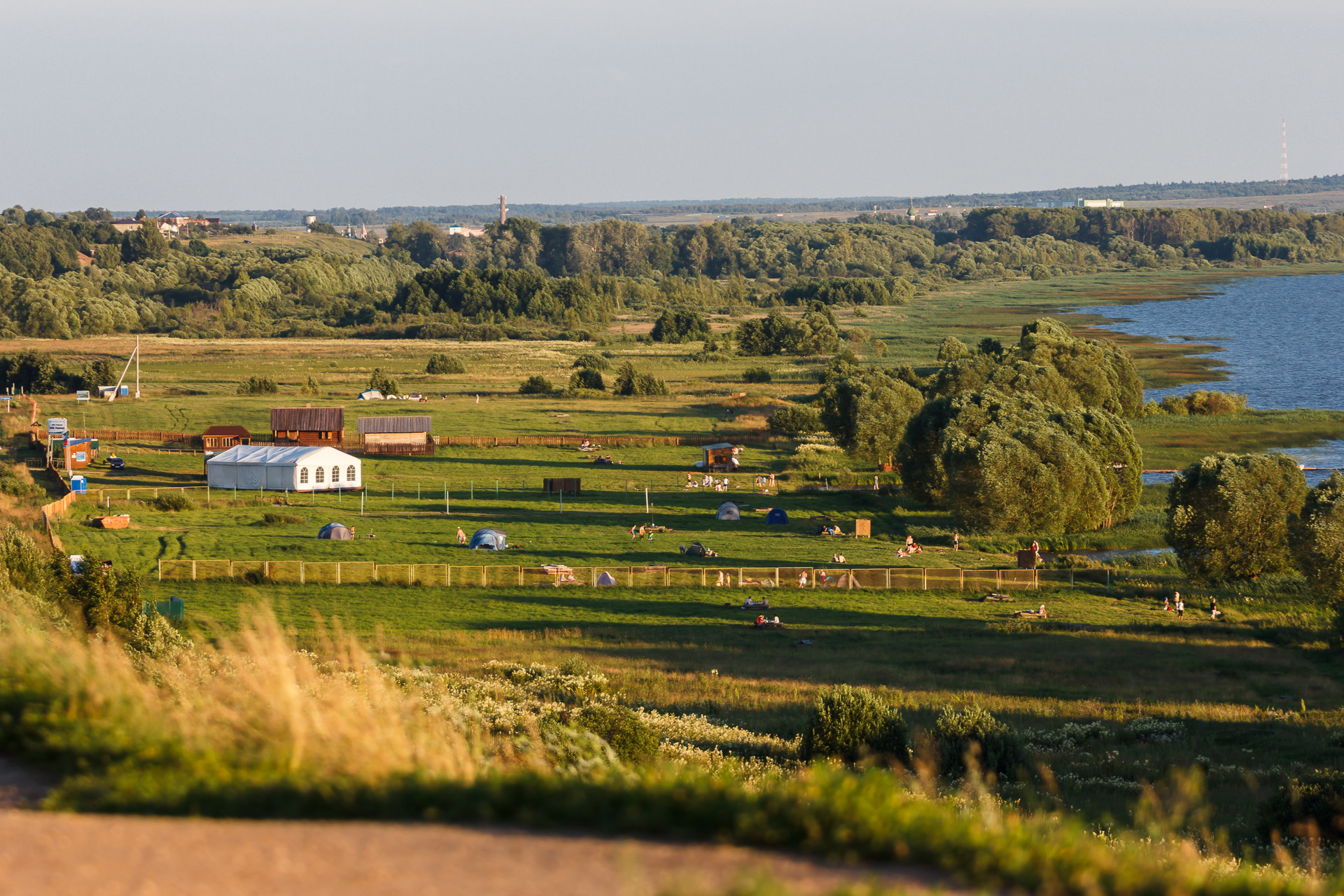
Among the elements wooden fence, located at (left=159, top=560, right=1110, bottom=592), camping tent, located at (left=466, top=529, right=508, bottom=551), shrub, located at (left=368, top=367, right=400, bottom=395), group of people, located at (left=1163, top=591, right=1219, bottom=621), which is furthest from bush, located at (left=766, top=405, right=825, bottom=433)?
group of people, located at (left=1163, top=591, right=1219, bottom=621)

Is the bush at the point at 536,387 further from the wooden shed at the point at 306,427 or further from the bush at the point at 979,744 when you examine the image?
the bush at the point at 979,744

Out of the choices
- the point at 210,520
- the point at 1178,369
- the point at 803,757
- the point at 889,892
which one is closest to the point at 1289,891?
the point at 889,892

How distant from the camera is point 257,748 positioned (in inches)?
415

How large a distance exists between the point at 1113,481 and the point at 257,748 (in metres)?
53.2

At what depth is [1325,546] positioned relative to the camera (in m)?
39.1

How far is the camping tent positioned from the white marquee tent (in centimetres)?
1786

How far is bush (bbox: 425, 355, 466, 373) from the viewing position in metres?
134

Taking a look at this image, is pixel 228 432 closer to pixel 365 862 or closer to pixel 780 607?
pixel 780 607

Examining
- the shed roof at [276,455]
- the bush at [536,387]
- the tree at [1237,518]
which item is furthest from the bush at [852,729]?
the bush at [536,387]

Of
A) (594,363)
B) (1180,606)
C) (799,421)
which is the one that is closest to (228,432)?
(799,421)

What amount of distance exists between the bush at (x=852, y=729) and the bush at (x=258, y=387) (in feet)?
324

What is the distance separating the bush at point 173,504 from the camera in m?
61.6

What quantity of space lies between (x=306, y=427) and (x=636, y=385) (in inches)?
1516

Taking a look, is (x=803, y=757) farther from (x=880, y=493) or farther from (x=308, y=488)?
(x=308, y=488)
